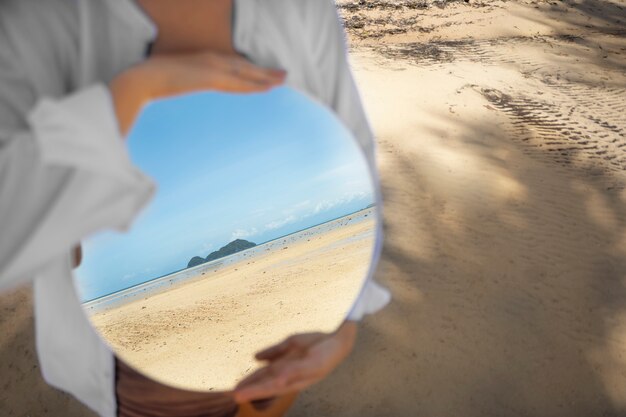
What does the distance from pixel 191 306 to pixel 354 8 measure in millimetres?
5635

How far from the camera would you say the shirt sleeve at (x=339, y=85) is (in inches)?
32.3

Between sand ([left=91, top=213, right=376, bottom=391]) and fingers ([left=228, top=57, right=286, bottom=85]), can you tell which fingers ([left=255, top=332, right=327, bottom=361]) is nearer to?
sand ([left=91, top=213, right=376, bottom=391])

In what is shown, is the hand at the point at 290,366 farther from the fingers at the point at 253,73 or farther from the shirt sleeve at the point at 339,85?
the fingers at the point at 253,73

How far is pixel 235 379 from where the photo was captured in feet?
2.40

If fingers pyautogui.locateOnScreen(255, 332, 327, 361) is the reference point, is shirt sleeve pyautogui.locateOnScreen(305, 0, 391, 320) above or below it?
above

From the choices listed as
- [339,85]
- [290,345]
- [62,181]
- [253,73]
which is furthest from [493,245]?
[62,181]

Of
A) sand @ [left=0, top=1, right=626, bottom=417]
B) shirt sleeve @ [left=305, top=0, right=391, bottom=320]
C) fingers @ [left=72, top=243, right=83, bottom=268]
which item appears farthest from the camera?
sand @ [left=0, top=1, right=626, bottom=417]

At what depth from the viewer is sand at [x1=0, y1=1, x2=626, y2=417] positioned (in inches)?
64.1

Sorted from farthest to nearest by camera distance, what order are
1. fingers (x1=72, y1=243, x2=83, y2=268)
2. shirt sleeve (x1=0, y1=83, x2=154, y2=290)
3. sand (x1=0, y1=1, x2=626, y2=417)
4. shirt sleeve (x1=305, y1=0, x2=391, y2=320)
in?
sand (x1=0, y1=1, x2=626, y2=417) < shirt sleeve (x1=305, y1=0, x2=391, y2=320) < fingers (x1=72, y1=243, x2=83, y2=268) < shirt sleeve (x1=0, y1=83, x2=154, y2=290)

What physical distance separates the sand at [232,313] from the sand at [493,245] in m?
0.91

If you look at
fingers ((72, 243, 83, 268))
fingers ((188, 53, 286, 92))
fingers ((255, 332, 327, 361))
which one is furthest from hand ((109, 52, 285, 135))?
fingers ((255, 332, 327, 361))

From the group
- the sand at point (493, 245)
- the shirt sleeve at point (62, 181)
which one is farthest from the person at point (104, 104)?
the sand at point (493, 245)

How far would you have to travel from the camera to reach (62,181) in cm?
60

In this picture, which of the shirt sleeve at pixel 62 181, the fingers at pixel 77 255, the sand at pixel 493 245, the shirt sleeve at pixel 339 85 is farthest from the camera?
the sand at pixel 493 245
